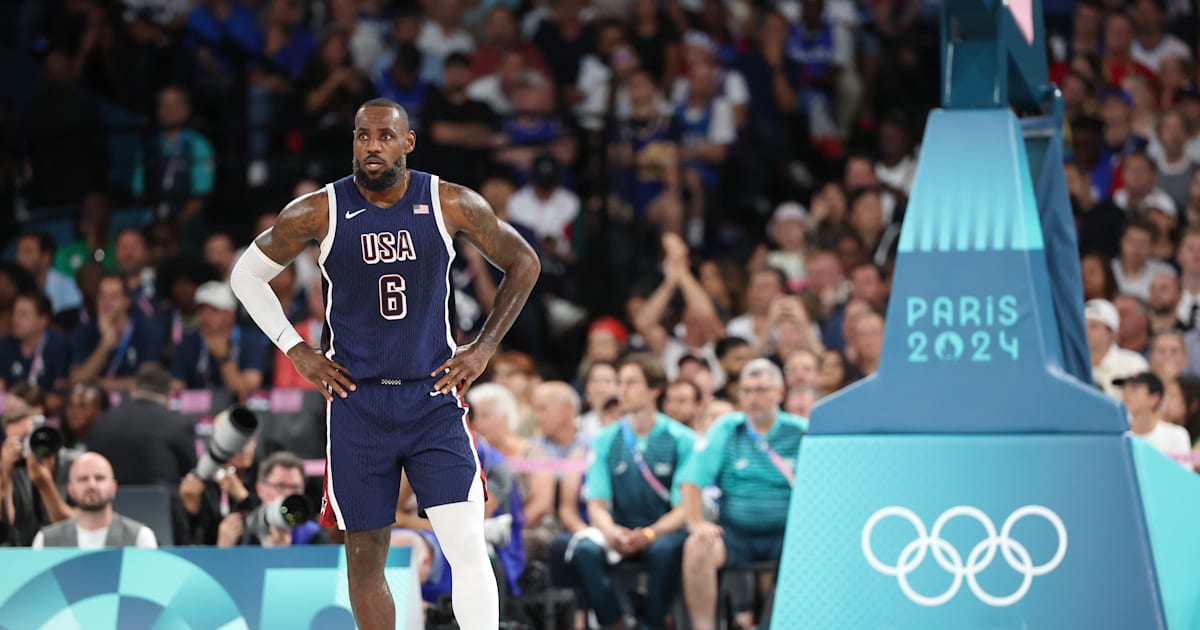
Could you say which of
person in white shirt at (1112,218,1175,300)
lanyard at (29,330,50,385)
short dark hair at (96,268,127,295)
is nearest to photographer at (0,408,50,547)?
lanyard at (29,330,50,385)

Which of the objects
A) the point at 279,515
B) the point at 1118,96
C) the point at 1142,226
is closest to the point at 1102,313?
the point at 1142,226

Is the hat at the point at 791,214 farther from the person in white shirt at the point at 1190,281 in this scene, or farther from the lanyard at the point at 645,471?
the lanyard at the point at 645,471

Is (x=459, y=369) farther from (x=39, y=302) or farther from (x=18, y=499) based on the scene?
(x=39, y=302)

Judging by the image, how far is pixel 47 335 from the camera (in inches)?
513

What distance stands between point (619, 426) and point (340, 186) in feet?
13.9

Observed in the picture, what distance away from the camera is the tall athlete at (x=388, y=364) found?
629cm

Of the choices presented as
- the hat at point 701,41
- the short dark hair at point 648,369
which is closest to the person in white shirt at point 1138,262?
the short dark hair at point 648,369

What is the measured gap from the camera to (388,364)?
20.8 feet

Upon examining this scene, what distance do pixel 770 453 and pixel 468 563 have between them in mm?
3906

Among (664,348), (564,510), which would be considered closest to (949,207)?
(564,510)

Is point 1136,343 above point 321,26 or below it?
below

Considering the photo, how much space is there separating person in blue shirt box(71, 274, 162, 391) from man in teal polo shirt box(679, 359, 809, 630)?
4.95m

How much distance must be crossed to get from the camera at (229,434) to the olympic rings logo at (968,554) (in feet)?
11.8

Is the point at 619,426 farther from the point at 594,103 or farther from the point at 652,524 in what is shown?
the point at 594,103
